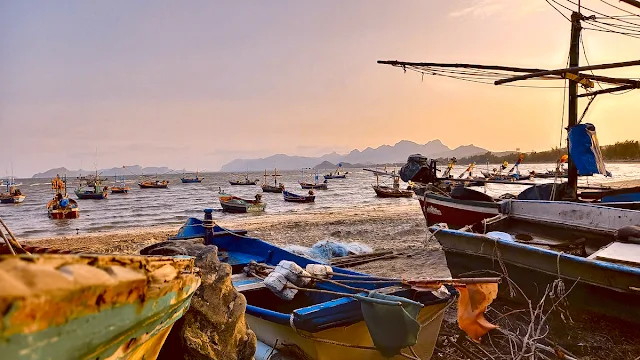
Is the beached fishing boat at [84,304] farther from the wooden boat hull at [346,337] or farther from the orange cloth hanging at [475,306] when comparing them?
the orange cloth hanging at [475,306]

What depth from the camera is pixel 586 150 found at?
10.7 m

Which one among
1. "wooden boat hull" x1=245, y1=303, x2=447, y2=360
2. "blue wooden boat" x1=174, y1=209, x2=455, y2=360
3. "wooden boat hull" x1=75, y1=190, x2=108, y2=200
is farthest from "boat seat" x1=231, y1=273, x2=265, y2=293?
"wooden boat hull" x1=75, y1=190, x2=108, y2=200

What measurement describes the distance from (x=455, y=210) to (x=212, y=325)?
1051cm

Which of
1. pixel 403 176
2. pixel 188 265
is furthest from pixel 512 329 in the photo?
pixel 403 176

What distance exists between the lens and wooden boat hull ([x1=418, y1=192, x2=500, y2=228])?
11.5 meters

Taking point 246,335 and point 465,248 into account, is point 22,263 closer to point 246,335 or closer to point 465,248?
point 246,335

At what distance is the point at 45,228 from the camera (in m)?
29.9

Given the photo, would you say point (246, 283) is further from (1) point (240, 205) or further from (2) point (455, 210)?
(1) point (240, 205)

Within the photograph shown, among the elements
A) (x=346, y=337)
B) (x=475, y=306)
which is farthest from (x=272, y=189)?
(x=475, y=306)

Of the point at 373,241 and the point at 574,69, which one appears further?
the point at 373,241

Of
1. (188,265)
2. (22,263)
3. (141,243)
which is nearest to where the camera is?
(22,263)

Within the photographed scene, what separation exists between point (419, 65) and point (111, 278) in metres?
13.4

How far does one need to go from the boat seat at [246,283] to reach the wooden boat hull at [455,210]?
720 cm

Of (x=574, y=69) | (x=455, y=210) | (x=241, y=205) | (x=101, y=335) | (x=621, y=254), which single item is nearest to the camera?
(x=101, y=335)
